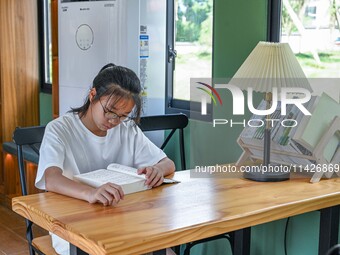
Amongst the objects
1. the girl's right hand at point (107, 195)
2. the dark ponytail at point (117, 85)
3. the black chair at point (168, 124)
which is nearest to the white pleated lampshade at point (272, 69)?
the dark ponytail at point (117, 85)

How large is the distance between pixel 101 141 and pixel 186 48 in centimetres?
108

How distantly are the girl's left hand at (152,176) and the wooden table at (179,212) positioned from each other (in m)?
0.03

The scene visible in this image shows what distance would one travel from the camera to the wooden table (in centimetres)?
151

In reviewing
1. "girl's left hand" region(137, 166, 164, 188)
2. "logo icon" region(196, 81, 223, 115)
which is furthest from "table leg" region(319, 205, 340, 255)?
"logo icon" region(196, 81, 223, 115)

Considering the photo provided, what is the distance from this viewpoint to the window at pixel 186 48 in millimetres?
3027

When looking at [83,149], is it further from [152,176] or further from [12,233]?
[12,233]

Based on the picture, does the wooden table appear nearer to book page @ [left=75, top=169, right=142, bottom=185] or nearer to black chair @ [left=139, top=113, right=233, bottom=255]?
book page @ [left=75, top=169, right=142, bottom=185]

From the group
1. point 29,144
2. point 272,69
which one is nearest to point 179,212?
point 272,69

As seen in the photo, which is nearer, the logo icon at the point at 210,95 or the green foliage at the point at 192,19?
the logo icon at the point at 210,95

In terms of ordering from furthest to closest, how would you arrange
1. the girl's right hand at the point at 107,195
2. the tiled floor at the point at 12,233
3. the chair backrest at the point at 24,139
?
the tiled floor at the point at 12,233 → the chair backrest at the point at 24,139 → the girl's right hand at the point at 107,195

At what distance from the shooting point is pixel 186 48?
3.17 metres

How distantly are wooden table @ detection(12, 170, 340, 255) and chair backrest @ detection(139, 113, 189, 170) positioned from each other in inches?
27.9

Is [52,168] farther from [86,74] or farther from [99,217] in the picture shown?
[86,74]

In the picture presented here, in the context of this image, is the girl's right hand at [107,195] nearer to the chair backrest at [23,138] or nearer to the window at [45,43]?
the chair backrest at [23,138]
